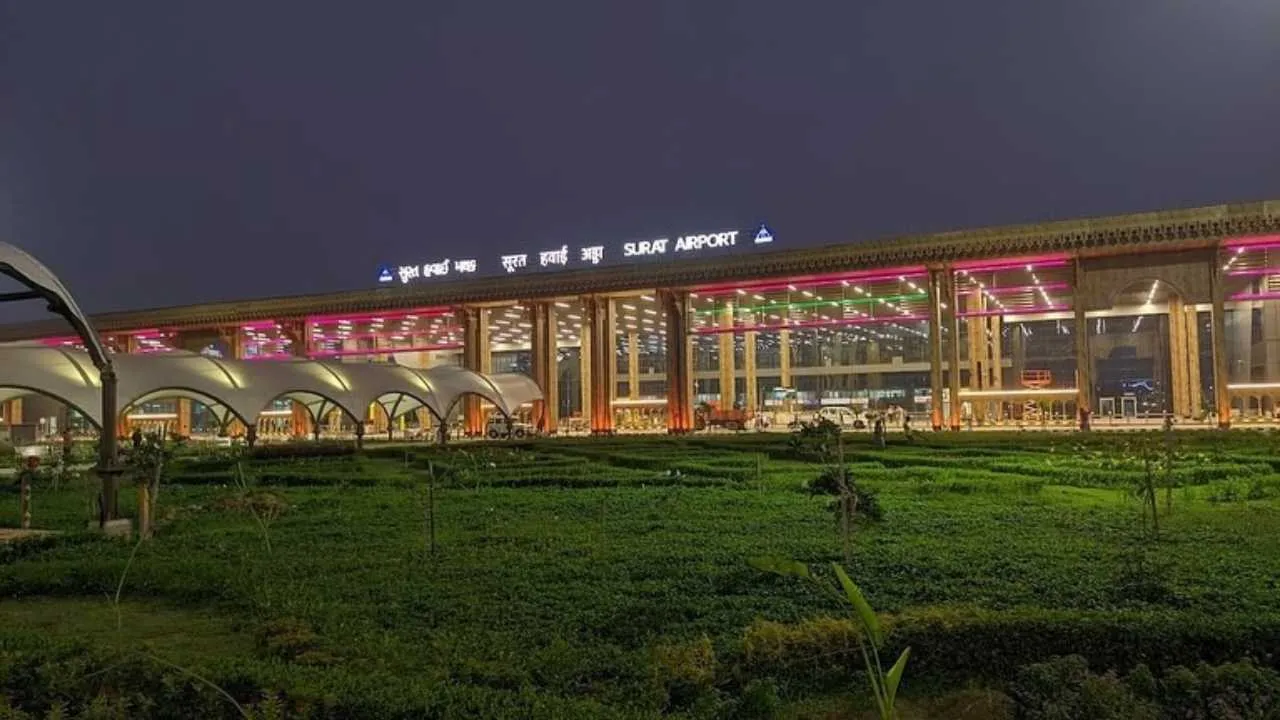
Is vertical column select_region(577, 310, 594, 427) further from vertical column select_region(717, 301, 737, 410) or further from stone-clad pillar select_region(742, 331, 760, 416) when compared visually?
stone-clad pillar select_region(742, 331, 760, 416)

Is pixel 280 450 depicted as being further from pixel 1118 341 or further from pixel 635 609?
pixel 1118 341

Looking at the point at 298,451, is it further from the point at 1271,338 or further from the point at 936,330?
the point at 1271,338

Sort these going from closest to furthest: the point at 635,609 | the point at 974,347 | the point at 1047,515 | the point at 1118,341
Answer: the point at 635,609
the point at 1047,515
the point at 974,347
the point at 1118,341

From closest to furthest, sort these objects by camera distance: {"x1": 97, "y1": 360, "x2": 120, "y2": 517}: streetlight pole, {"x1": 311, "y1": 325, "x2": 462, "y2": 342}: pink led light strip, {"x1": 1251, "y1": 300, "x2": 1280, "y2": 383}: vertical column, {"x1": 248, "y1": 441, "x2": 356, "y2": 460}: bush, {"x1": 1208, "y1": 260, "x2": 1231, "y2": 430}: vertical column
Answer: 1. {"x1": 97, "y1": 360, "x2": 120, "y2": 517}: streetlight pole
2. {"x1": 248, "y1": 441, "x2": 356, "y2": 460}: bush
3. {"x1": 1208, "y1": 260, "x2": 1231, "y2": 430}: vertical column
4. {"x1": 1251, "y1": 300, "x2": 1280, "y2": 383}: vertical column
5. {"x1": 311, "y1": 325, "x2": 462, "y2": 342}: pink led light strip

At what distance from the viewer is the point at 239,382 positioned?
43156 mm

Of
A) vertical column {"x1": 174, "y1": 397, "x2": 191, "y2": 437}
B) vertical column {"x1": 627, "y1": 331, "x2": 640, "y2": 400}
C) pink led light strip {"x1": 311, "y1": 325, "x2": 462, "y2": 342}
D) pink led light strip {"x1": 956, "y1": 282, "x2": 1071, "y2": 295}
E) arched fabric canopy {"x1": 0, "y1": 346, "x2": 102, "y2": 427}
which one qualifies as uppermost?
pink led light strip {"x1": 956, "y1": 282, "x2": 1071, "y2": 295}

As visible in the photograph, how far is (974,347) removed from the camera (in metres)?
58.2

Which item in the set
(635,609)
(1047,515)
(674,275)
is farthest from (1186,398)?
(635,609)

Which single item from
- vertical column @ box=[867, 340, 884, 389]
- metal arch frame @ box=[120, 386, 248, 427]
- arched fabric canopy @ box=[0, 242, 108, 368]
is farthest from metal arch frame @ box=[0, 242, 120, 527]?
vertical column @ box=[867, 340, 884, 389]

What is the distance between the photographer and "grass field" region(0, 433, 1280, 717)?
6.20 metres

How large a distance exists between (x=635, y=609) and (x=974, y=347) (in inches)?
2123

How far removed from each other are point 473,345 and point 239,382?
2092 cm

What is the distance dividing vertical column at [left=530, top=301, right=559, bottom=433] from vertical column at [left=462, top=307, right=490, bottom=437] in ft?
12.0

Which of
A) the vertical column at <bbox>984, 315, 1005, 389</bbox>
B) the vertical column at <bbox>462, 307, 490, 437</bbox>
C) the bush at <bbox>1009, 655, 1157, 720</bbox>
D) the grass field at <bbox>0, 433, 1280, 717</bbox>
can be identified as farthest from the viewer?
the vertical column at <bbox>462, 307, 490, 437</bbox>
